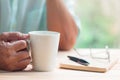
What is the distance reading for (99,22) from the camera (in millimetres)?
2854

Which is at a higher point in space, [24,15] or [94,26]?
[24,15]

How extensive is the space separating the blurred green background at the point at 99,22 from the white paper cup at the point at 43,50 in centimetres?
195

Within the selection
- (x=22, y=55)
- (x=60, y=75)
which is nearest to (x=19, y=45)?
(x=22, y=55)

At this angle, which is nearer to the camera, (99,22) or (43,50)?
(43,50)

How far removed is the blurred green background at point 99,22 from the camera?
2.81 m

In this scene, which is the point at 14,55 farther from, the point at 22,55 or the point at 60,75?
the point at 60,75

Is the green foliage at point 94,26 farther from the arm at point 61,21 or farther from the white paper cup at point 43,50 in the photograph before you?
the white paper cup at point 43,50

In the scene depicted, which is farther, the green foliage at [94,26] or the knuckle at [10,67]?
the green foliage at [94,26]

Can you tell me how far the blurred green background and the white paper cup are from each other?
6.40 feet

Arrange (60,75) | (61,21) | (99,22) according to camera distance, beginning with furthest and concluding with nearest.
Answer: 1. (99,22)
2. (61,21)
3. (60,75)

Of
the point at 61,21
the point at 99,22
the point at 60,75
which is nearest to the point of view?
the point at 60,75

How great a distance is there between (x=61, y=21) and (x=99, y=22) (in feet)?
4.98

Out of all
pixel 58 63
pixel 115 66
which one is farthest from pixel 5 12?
pixel 115 66

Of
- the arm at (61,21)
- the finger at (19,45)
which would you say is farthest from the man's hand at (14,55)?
the arm at (61,21)
